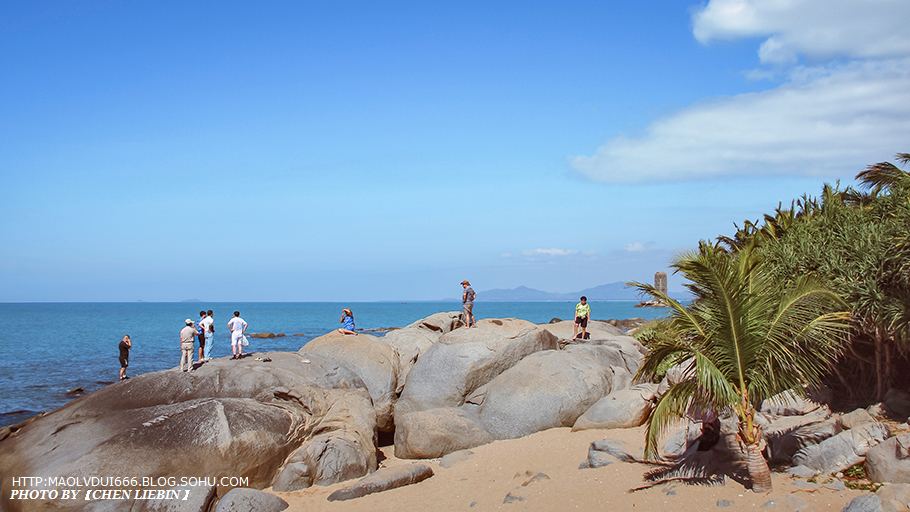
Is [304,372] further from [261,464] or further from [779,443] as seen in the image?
[779,443]

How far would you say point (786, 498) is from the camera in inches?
357

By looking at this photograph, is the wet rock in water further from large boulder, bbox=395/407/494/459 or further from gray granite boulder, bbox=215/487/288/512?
gray granite boulder, bbox=215/487/288/512

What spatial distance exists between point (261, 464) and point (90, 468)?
3.20 metres

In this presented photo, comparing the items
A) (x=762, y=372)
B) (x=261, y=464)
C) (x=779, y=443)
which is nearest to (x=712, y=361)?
(x=762, y=372)

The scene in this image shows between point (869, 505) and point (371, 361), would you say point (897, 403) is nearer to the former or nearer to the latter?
point (869, 505)

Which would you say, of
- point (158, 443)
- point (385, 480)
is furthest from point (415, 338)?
point (158, 443)

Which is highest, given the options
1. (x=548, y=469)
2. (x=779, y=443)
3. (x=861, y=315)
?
(x=861, y=315)

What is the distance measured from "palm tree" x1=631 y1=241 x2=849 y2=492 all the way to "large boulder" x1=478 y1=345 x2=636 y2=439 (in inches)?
241

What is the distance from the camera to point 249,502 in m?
11.2

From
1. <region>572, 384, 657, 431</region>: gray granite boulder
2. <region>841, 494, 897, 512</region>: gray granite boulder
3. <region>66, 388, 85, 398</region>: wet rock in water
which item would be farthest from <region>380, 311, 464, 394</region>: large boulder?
<region>66, 388, 85, 398</region>: wet rock in water

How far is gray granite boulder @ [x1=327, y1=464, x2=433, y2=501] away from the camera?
1197 cm

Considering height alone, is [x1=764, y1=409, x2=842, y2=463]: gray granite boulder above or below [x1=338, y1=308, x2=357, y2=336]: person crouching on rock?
below

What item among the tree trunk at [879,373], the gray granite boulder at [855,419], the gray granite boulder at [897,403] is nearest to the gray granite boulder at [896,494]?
the gray granite boulder at [855,419]

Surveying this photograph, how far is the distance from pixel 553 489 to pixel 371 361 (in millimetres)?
8268
